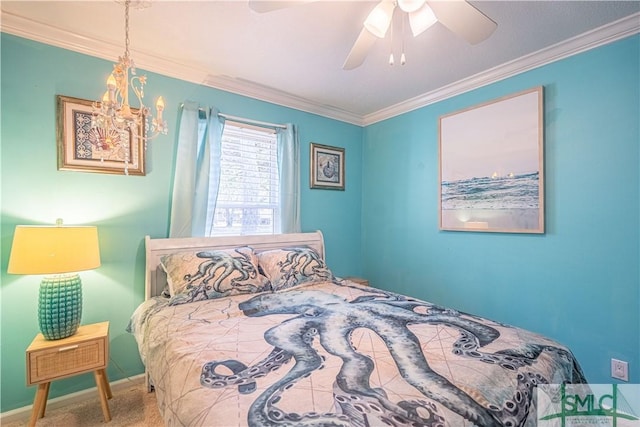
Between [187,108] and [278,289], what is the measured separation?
5.62 feet

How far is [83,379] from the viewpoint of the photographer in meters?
2.11

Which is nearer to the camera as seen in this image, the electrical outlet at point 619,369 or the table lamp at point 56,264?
the table lamp at point 56,264

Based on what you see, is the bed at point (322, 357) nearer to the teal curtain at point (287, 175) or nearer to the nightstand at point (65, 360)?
the nightstand at point (65, 360)

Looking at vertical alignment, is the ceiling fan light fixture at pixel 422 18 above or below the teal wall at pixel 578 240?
above

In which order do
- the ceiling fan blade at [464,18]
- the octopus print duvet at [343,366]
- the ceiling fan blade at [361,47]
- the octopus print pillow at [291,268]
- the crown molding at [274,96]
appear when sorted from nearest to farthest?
the octopus print duvet at [343,366] < the ceiling fan blade at [464,18] < the ceiling fan blade at [361,47] < the octopus print pillow at [291,268] < the crown molding at [274,96]

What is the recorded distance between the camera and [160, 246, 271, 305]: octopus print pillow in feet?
6.74

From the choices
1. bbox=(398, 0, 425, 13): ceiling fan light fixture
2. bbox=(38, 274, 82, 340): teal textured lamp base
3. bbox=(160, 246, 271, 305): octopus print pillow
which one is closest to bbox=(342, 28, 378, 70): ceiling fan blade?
bbox=(398, 0, 425, 13): ceiling fan light fixture

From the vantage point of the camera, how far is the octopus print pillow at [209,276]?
2.05 metres

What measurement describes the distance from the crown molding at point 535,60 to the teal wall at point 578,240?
2.0 inches

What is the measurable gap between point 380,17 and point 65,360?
8.58 feet

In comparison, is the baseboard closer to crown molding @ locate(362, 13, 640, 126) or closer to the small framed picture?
the small framed picture

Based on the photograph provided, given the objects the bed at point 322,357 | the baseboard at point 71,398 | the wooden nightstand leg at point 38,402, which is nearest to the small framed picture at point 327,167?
the bed at point 322,357

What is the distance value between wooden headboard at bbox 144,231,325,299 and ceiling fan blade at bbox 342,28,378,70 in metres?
1.72

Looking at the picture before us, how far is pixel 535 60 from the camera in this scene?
231 centimetres
